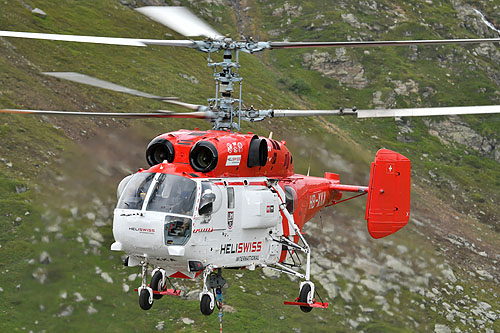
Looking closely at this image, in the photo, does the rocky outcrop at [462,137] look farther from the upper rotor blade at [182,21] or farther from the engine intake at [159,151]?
the engine intake at [159,151]

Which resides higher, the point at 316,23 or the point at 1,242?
the point at 316,23

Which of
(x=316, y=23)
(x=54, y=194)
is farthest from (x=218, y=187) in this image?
(x=316, y=23)

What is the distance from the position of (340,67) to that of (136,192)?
52206mm

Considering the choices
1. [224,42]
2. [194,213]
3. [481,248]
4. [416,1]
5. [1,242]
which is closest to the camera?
[194,213]

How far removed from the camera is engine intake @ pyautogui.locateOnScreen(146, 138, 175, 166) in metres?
18.8

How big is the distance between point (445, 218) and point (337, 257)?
15777 millimetres

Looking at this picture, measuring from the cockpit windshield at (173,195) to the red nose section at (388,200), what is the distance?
746cm

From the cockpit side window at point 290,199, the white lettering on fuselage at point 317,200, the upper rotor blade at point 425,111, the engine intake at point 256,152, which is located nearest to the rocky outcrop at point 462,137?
the white lettering on fuselage at point 317,200

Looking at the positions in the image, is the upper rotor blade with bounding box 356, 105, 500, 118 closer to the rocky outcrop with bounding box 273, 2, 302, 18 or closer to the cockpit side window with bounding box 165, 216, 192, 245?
the cockpit side window with bounding box 165, 216, 192, 245

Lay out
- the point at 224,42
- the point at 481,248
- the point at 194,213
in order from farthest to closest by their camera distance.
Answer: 1. the point at 481,248
2. the point at 224,42
3. the point at 194,213

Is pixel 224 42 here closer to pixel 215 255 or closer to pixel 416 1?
pixel 215 255

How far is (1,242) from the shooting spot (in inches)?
1051

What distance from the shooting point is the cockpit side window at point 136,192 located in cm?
1730

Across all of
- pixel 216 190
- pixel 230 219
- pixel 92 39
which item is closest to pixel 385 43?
pixel 216 190
